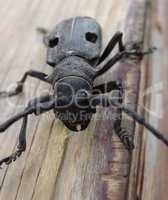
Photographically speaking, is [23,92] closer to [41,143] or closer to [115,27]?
[41,143]

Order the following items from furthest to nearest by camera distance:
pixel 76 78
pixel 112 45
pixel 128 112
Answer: pixel 112 45 < pixel 76 78 < pixel 128 112

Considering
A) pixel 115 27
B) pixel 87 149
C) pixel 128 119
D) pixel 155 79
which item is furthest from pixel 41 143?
pixel 115 27

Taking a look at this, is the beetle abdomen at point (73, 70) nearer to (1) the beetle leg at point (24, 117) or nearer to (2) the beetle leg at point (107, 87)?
(2) the beetle leg at point (107, 87)

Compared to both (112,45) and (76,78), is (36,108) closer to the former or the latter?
(76,78)

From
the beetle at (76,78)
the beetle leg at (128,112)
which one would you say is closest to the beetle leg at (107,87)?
the beetle at (76,78)

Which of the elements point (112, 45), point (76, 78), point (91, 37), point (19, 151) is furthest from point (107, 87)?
point (19, 151)
